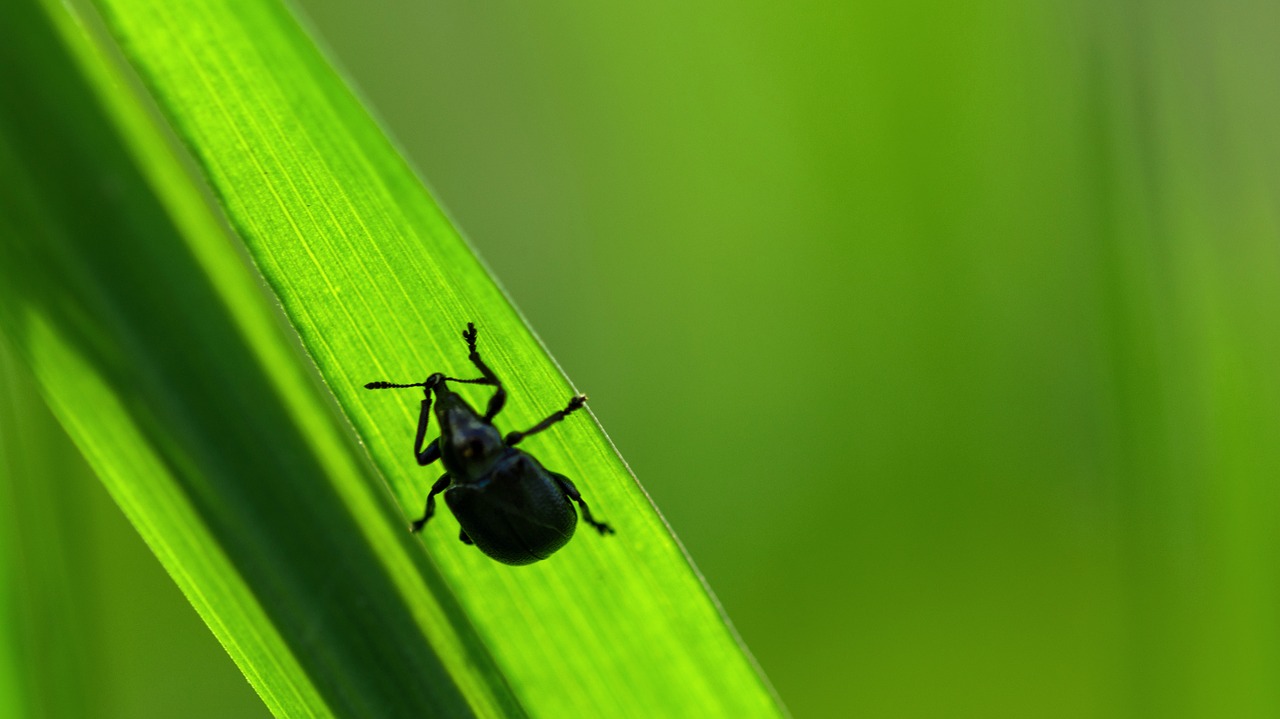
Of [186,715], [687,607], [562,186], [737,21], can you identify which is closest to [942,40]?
[737,21]

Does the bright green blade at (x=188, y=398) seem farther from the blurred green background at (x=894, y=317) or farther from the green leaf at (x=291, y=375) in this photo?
the blurred green background at (x=894, y=317)

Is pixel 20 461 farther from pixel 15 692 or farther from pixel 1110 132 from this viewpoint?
pixel 1110 132

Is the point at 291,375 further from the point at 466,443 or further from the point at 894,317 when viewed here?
the point at 894,317

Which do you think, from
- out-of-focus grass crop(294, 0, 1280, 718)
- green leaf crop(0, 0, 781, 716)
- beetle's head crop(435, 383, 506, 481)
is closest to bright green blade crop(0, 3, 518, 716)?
green leaf crop(0, 0, 781, 716)

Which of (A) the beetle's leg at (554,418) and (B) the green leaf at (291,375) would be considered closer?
(B) the green leaf at (291,375)

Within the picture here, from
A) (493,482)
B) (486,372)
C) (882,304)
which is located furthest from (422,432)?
(882,304)

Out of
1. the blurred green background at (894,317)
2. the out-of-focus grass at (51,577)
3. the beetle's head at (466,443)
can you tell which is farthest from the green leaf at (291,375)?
the blurred green background at (894,317)
